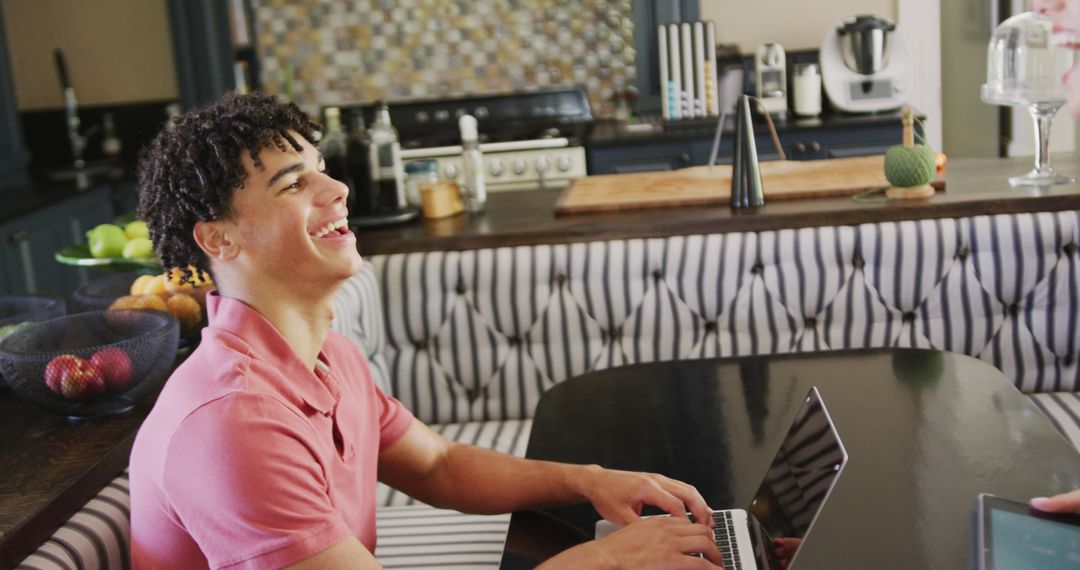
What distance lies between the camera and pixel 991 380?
6.33ft

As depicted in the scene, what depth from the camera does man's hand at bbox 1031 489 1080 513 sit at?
1.23 m

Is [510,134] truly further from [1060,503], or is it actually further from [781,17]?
[1060,503]

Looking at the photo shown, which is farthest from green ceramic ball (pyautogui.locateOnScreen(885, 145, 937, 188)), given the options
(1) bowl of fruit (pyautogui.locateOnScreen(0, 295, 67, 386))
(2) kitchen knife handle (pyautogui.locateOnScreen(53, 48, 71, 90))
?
(2) kitchen knife handle (pyautogui.locateOnScreen(53, 48, 71, 90))

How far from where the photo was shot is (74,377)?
1705 millimetres

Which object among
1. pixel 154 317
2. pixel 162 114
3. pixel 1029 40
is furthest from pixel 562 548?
pixel 162 114

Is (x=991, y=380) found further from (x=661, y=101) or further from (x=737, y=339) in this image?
(x=661, y=101)

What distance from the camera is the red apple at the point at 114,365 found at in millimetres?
1719

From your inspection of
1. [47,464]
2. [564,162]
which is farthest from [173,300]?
[564,162]

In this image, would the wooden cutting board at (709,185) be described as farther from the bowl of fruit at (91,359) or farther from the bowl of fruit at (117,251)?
the bowl of fruit at (91,359)

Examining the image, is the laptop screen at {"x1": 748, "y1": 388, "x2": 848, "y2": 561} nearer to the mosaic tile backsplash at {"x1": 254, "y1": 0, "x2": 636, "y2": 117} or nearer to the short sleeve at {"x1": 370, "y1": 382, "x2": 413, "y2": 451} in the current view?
the short sleeve at {"x1": 370, "y1": 382, "x2": 413, "y2": 451}

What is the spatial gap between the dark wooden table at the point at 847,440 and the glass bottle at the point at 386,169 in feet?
3.27

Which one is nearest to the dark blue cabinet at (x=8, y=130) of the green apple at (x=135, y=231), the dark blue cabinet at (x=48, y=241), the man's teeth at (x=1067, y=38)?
the dark blue cabinet at (x=48, y=241)

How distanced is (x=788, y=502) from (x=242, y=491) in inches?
24.8

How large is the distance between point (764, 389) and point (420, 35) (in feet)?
12.0
